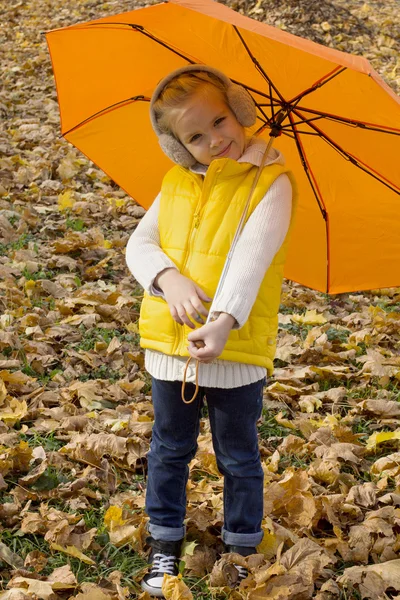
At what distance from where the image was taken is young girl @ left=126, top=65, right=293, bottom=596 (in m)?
2.13

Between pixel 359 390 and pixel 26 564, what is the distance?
1.99 metres

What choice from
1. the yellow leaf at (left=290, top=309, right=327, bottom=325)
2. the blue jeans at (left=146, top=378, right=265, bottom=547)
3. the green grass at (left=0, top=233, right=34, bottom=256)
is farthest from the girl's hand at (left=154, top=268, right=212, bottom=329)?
the green grass at (left=0, top=233, right=34, bottom=256)

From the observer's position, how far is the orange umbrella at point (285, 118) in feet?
7.95

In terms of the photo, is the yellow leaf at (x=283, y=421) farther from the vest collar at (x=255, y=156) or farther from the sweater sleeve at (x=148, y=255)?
the vest collar at (x=255, y=156)

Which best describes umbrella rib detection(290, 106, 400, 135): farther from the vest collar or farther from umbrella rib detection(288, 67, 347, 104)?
the vest collar

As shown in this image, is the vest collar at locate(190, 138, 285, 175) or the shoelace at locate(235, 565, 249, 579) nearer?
the vest collar at locate(190, 138, 285, 175)

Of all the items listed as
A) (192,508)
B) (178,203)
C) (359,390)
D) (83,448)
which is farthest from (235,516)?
(359,390)

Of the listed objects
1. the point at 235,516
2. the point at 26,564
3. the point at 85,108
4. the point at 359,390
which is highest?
the point at 85,108

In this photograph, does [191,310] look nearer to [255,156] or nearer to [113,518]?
[255,156]

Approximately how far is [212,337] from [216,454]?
0.61m

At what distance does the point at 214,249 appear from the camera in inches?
86.8

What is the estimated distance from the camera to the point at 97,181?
6.61 meters

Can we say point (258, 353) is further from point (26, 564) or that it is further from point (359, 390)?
point (359, 390)

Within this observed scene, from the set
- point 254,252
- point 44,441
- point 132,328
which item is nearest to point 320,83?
point 254,252
